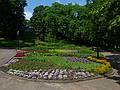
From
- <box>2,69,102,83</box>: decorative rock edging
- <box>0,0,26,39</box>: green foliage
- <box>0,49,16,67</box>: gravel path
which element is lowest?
<box>2,69,102,83</box>: decorative rock edging

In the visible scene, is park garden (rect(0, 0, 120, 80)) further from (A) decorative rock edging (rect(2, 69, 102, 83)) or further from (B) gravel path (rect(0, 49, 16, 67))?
(B) gravel path (rect(0, 49, 16, 67))

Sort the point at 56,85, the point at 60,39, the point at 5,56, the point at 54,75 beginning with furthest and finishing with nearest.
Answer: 1. the point at 60,39
2. the point at 5,56
3. the point at 54,75
4. the point at 56,85

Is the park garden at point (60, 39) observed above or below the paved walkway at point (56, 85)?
above

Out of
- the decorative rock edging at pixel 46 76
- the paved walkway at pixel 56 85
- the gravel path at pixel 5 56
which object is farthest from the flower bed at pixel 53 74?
the gravel path at pixel 5 56

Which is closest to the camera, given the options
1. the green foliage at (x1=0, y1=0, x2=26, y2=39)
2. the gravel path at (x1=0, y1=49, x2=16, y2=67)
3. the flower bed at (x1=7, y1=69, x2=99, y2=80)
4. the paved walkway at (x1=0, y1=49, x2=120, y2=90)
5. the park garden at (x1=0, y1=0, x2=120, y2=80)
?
the paved walkway at (x1=0, y1=49, x2=120, y2=90)

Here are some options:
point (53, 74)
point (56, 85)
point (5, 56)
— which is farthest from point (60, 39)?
point (56, 85)

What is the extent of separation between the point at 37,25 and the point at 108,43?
33.2 m

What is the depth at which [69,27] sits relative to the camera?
7619 centimetres

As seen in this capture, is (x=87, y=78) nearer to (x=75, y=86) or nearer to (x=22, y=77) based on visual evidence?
(x=75, y=86)

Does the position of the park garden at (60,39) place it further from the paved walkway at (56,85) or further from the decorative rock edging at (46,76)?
the paved walkway at (56,85)

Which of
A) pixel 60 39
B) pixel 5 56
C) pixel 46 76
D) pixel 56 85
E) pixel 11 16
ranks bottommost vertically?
pixel 56 85

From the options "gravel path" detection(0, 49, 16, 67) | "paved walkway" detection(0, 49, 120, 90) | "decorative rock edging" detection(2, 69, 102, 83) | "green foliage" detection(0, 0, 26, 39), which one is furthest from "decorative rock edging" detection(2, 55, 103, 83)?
"green foliage" detection(0, 0, 26, 39)

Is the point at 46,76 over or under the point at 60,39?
under

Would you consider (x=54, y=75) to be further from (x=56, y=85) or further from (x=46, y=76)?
(x=56, y=85)
